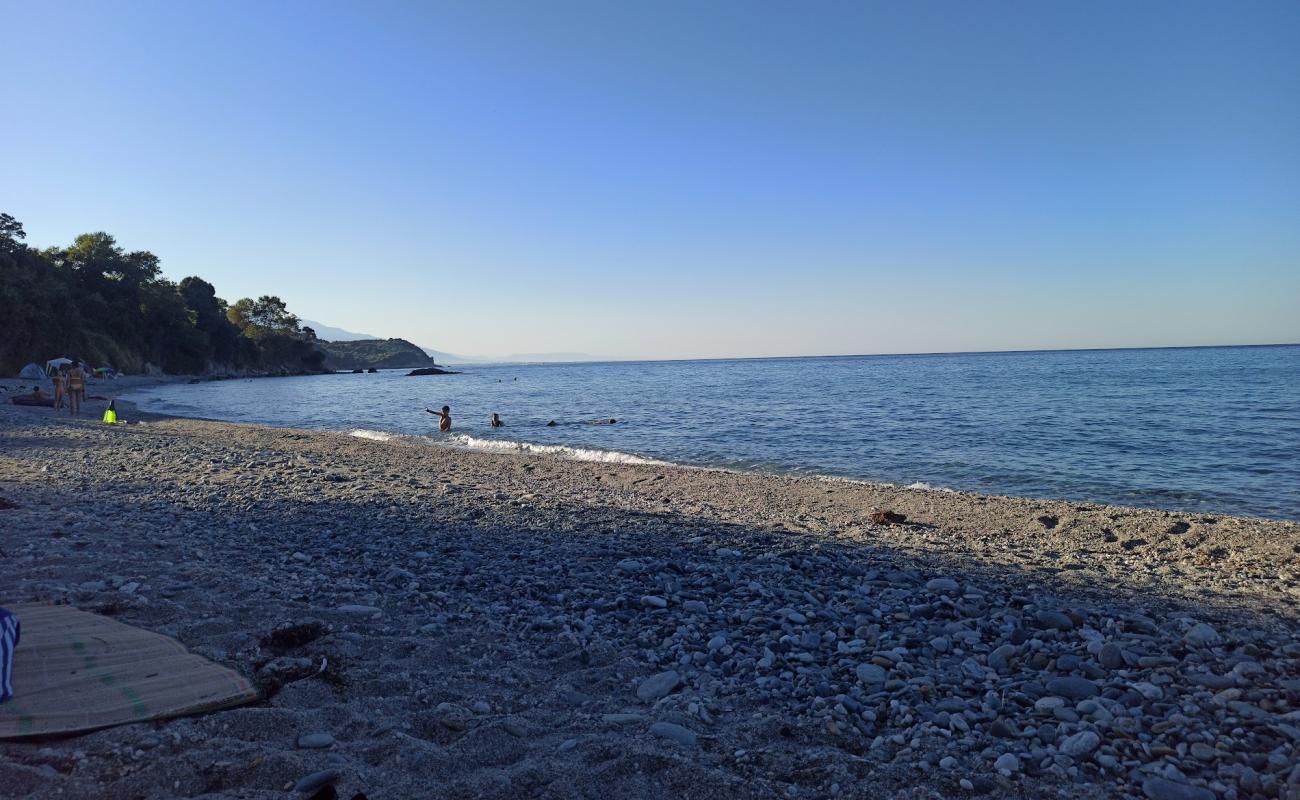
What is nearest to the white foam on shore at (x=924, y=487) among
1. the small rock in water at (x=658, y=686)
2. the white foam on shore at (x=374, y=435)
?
the small rock in water at (x=658, y=686)

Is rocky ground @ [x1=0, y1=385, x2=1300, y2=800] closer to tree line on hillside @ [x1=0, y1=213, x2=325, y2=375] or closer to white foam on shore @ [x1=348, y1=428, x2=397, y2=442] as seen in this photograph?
white foam on shore @ [x1=348, y1=428, x2=397, y2=442]

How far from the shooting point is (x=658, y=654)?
518 centimetres

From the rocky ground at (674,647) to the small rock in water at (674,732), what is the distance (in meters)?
0.02

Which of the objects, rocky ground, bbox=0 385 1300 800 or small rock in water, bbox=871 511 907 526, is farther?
small rock in water, bbox=871 511 907 526

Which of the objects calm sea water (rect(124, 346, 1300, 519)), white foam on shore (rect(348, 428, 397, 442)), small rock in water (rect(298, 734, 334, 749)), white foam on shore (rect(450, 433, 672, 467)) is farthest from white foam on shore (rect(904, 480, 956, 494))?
white foam on shore (rect(348, 428, 397, 442))

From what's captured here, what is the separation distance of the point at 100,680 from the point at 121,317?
9219 cm

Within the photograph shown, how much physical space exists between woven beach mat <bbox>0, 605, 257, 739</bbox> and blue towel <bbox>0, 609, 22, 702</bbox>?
60 mm

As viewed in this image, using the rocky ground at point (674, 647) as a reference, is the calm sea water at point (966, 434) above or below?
below

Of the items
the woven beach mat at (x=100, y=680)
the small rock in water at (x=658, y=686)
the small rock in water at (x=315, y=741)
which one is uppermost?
the woven beach mat at (x=100, y=680)

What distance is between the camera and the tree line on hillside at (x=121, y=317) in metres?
54.8

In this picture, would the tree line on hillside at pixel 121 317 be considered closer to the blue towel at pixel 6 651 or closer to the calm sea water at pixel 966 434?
the calm sea water at pixel 966 434

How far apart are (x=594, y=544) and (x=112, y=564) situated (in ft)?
16.7

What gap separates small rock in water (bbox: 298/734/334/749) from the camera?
362 centimetres

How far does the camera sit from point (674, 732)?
12.9ft
